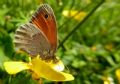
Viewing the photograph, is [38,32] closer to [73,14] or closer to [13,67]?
[13,67]

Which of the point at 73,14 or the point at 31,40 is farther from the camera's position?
the point at 73,14

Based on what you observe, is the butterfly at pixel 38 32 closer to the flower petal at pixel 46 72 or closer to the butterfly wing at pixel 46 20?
the butterfly wing at pixel 46 20

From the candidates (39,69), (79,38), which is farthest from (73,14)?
(39,69)

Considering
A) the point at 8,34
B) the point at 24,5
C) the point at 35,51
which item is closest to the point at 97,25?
the point at 24,5

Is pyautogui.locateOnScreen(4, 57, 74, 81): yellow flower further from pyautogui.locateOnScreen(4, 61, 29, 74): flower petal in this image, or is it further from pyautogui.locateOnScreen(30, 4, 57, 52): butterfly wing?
pyautogui.locateOnScreen(30, 4, 57, 52): butterfly wing

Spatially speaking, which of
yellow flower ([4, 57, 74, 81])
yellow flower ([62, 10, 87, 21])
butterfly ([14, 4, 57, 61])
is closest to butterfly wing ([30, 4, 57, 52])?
butterfly ([14, 4, 57, 61])

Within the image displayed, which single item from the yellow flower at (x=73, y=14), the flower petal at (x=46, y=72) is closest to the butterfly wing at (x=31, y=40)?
the flower petal at (x=46, y=72)

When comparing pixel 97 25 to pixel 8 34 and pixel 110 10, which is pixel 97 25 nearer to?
pixel 110 10
